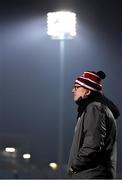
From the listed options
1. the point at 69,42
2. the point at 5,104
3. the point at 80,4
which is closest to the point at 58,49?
the point at 69,42

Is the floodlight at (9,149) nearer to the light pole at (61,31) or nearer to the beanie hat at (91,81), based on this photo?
the light pole at (61,31)

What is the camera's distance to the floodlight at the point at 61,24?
117 inches

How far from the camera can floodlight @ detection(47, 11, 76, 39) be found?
2977 mm

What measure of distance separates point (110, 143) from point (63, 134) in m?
1.11

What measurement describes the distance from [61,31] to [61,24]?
0.06m

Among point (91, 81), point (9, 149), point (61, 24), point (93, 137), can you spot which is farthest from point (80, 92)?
point (9, 149)

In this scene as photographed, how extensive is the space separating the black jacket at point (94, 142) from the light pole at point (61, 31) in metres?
1.01

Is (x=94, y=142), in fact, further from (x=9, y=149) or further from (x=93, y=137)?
(x=9, y=149)

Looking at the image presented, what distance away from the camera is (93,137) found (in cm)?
196

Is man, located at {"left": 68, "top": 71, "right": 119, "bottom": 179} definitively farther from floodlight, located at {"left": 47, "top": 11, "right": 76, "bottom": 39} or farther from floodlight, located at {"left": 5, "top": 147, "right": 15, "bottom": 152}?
floodlight, located at {"left": 5, "top": 147, "right": 15, "bottom": 152}

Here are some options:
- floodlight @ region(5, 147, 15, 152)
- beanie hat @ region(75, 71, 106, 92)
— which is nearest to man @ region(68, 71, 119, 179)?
beanie hat @ region(75, 71, 106, 92)

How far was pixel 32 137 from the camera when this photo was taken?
3.15 m

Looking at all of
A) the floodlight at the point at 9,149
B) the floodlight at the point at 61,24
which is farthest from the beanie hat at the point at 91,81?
the floodlight at the point at 9,149

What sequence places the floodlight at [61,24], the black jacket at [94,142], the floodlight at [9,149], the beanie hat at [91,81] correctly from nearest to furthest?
the black jacket at [94,142]
the beanie hat at [91,81]
the floodlight at [61,24]
the floodlight at [9,149]
